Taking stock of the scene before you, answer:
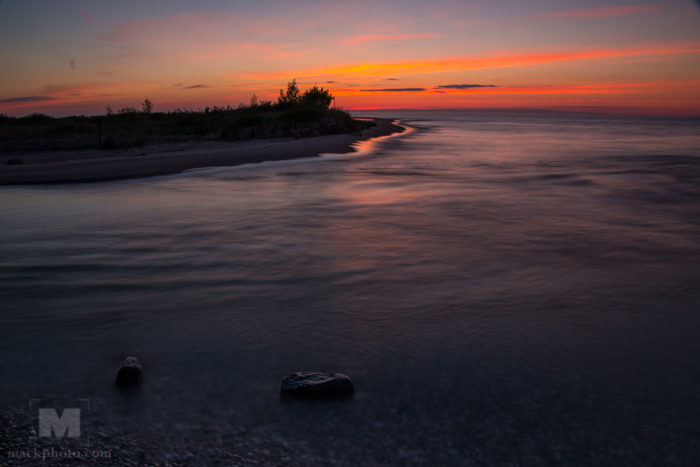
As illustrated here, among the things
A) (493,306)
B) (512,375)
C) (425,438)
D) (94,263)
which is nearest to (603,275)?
(493,306)

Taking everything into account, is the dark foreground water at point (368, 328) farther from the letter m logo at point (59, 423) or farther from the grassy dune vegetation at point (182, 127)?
the grassy dune vegetation at point (182, 127)

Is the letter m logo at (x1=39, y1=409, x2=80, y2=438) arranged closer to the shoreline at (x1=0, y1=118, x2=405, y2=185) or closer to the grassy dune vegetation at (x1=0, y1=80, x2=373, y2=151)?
the shoreline at (x1=0, y1=118, x2=405, y2=185)

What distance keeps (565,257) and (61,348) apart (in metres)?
5.17

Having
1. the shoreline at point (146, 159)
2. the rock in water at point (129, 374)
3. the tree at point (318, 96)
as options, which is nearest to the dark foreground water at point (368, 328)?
the rock in water at point (129, 374)

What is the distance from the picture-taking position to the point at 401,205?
28.4ft

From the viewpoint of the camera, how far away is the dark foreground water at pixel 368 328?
7.42ft

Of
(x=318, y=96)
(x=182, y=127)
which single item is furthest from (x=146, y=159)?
(x=318, y=96)

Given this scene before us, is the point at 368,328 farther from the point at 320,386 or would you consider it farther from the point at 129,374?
the point at 129,374

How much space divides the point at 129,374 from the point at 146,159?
44.2ft

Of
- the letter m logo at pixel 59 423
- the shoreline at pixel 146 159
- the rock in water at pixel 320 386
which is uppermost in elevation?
the shoreline at pixel 146 159

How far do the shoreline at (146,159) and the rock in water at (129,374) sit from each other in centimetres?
999

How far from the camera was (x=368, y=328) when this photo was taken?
11.5 ft

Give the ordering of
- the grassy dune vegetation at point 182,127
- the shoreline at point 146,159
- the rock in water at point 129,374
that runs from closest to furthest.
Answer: the rock in water at point 129,374 < the shoreline at point 146,159 < the grassy dune vegetation at point 182,127

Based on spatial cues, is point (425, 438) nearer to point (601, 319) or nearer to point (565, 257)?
point (601, 319)
